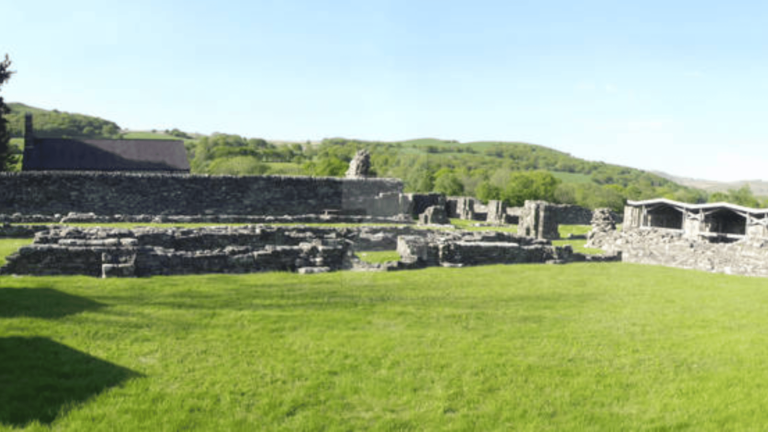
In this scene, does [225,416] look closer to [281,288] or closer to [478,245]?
[281,288]

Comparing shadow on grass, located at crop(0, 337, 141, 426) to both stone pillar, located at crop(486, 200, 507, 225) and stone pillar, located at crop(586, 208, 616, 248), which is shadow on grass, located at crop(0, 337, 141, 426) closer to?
stone pillar, located at crop(586, 208, 616, 248)

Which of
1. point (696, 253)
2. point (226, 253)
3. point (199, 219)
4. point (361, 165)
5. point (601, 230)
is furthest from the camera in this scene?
point (361, 165)

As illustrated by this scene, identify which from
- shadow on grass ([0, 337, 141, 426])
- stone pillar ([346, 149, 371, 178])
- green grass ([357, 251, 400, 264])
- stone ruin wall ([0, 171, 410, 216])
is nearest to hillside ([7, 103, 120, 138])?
stone ruin wall ([0, 171, 410, 216])

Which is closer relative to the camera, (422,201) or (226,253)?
(226,253)

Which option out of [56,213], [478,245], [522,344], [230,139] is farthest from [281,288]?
[230,139]

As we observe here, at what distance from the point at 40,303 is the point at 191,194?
73.8 ft

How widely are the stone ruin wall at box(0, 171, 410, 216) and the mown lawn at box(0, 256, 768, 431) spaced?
64.6 ft

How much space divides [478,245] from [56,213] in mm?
23711

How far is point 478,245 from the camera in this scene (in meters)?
16.1

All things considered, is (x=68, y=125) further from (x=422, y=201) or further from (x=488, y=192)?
(x=422, y=201)

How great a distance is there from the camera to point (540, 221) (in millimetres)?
28156

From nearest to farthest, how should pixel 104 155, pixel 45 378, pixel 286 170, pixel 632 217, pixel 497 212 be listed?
pixel 45 378
pixel 632 217
pixel 497 212
pixel 104 155
pixel 286 170

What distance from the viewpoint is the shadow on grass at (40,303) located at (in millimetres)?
8109

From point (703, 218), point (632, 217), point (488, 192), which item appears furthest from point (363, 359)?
point (488, 192)
